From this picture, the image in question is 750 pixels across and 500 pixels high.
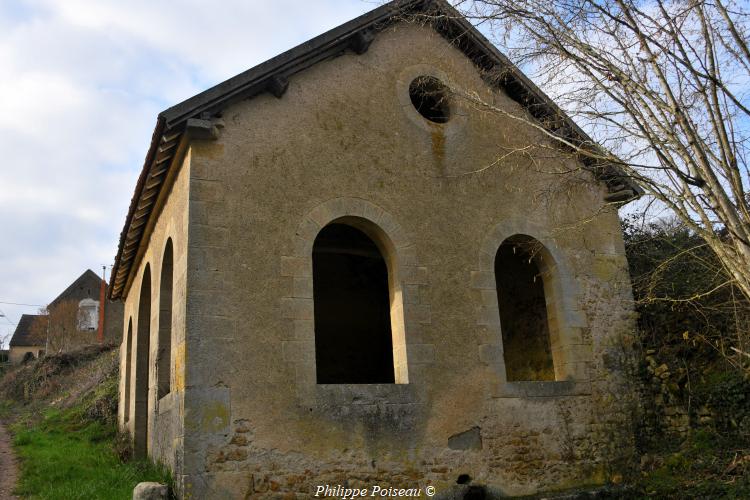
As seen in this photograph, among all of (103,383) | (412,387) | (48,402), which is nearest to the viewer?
(412,387)

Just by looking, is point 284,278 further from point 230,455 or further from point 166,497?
point 166,497

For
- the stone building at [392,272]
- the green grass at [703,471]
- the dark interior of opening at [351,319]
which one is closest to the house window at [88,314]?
the dark interior of opening at [351,319]

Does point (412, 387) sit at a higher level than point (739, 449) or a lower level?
higher

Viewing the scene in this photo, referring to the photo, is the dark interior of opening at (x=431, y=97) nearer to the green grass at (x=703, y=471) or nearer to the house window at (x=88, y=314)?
the green grass at (x=703, y=471)

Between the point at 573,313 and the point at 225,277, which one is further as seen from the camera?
the point at 573,313

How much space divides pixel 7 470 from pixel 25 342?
3777cm

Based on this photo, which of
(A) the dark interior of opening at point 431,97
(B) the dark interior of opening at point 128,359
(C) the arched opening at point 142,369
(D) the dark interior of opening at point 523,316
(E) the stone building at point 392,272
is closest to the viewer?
Answer: (E) the stone building at point 392,272

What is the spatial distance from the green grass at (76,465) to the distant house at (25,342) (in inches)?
1157

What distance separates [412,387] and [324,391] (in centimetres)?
105

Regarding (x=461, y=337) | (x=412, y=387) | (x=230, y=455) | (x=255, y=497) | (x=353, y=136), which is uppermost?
(x=353, y=136)

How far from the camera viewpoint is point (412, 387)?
290 inches

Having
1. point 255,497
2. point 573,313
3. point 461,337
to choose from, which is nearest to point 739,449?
point 573,313

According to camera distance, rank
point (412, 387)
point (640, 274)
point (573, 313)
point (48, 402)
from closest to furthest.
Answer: point (412, 387), point (573, 313), point (640, 274), point (48, 402)

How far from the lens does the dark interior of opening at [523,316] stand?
9617 millimetres
